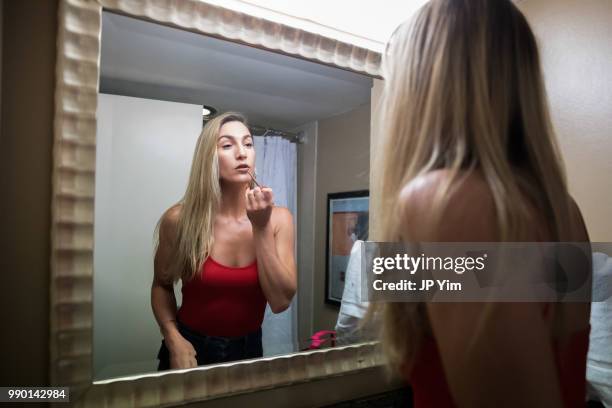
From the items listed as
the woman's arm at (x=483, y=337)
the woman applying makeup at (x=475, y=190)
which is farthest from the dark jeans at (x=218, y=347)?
the woman's arm at (x=483, y=337)

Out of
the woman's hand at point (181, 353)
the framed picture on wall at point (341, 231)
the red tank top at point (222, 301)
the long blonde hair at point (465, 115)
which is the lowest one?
the woman's hand at point (181, 353)

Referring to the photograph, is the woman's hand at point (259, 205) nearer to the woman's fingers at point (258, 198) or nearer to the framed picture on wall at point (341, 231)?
the woman's fingers at point (258, 198)

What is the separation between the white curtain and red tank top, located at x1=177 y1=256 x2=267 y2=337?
41mm

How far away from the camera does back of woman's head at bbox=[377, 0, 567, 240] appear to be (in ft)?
1.48

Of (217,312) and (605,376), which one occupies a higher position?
(217,312)

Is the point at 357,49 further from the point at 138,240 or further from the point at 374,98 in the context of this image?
the point at 138,240

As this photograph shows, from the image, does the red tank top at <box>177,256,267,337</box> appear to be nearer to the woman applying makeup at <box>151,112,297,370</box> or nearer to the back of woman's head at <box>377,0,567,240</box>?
the woman applying makeup at <box>151,112,297,370</box>

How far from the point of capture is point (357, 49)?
0.92 m

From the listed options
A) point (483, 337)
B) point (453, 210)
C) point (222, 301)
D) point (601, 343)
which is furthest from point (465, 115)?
point (601, 343)

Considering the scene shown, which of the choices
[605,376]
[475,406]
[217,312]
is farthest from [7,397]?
[605,376]

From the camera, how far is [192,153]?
0.72 m

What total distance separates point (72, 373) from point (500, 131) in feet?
2.33

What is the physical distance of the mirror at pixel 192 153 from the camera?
653 millimetres

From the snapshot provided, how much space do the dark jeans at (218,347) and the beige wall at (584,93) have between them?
0.83m
